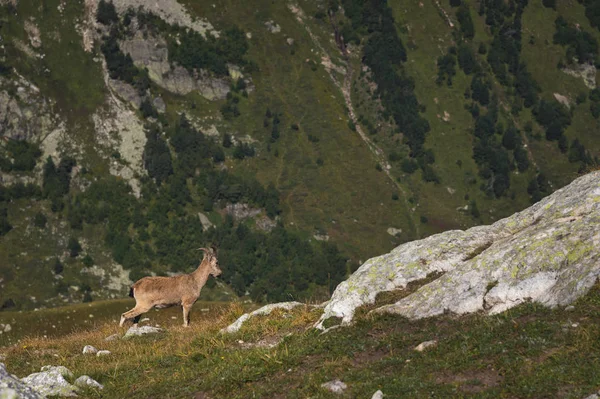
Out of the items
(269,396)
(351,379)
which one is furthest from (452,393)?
(269,396)

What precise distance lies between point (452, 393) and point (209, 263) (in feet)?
77.1

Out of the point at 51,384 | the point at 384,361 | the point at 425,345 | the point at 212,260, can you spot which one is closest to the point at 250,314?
the point at 51,384

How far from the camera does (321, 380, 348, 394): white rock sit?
17312 mm

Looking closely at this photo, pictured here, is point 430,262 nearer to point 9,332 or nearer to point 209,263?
point 209,263

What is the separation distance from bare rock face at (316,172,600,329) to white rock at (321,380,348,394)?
16.9 ft

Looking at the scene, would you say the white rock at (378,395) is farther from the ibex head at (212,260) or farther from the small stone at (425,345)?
the ibex head at (212,260)

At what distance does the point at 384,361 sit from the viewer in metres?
18.9

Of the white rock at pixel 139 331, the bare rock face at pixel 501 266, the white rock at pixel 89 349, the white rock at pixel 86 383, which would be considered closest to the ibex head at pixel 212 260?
the white rock at pixel 139 331

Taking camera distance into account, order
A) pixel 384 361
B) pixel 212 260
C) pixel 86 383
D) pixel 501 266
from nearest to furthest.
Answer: pixel 384 361 < pixel 86 383 < pixel 501 266 < pixel 212 260

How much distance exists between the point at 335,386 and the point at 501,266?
24.8 ft

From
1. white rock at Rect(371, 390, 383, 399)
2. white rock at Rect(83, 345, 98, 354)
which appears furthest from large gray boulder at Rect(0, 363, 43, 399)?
white rock at Rect(83, 345, 98, 354)

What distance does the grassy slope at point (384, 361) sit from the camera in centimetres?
1664

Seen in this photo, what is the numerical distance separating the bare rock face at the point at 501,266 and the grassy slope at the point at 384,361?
69 centimetres

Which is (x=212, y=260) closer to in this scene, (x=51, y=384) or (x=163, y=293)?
(x=163, y=293)
